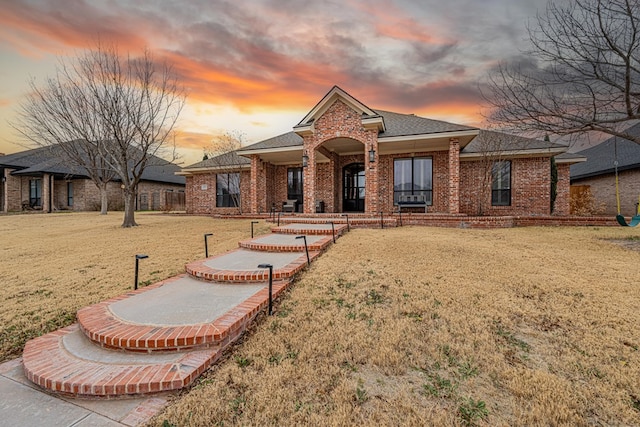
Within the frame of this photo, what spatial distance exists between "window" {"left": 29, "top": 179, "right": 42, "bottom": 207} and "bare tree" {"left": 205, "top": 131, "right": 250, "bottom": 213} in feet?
57.7

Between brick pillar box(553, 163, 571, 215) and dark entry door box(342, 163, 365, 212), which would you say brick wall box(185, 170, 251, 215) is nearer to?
dark entry door box(342, 163, 365, 212)

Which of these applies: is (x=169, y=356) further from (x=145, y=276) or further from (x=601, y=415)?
(x=601, y=415)

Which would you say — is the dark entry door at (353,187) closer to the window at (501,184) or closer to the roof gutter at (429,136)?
the roof gutter at (429,136)

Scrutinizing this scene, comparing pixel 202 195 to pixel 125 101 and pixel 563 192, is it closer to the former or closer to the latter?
pixel 125 101

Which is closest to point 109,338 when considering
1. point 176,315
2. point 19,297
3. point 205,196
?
point 176,315

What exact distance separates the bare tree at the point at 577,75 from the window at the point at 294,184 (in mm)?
10130

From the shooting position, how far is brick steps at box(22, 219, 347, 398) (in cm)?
219

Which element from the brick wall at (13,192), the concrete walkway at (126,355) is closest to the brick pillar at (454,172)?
the concrete walkway at (126,355)

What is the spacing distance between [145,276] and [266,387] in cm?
381

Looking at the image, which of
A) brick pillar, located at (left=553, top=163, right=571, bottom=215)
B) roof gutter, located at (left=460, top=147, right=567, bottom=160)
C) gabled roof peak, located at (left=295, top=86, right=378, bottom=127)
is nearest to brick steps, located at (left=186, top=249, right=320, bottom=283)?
gabled roof peak, located at (left=295, top=86, right=378, bottom=127)

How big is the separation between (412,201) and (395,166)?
6.76ft

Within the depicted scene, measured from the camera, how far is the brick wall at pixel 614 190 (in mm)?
14711

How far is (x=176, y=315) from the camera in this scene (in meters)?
3.12

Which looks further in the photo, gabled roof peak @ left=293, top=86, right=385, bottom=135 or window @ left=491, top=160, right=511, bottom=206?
window @ left=491, top=160, right=511, bottom=206
